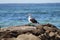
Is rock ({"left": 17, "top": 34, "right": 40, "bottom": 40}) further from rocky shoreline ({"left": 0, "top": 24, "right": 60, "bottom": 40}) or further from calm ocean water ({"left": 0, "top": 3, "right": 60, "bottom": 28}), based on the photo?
calm ocean water ({"left": 0, "top": 3, "right": 60, "bottom": 28})

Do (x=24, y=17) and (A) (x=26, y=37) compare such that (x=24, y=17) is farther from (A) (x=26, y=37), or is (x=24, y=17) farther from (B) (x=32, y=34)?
(A) (x=26, y=37)

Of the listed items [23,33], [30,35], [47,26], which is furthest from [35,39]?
[47,26]

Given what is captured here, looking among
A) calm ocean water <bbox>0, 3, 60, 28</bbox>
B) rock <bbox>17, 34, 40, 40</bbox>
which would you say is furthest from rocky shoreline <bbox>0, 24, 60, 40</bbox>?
calm ocean water <bbox>0, 3, 60, 28</bbox>

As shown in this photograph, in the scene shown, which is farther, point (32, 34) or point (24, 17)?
point (24, 17)

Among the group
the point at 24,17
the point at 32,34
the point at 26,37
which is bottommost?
the point at 24,17

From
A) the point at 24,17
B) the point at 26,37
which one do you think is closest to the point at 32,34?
the point at 26,37

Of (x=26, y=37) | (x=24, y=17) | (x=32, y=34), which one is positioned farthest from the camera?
(x=24, y=17)

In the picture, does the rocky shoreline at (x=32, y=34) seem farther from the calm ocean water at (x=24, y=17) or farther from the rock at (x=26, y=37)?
the calm ocean water at (x=24, y=17)

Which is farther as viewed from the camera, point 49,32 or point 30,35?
point 49,32

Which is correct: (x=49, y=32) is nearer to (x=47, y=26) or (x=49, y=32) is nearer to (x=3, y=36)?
(x=47, y=26)

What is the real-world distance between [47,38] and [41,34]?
1.10 feet

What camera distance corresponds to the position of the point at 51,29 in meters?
11.0

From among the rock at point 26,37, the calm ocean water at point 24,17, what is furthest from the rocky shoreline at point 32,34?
the calm ocean water at point 24,17

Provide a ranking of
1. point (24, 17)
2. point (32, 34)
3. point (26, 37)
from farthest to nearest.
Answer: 1. point (24, 17)
2. point (32, 34)
3. point (26, 37)
